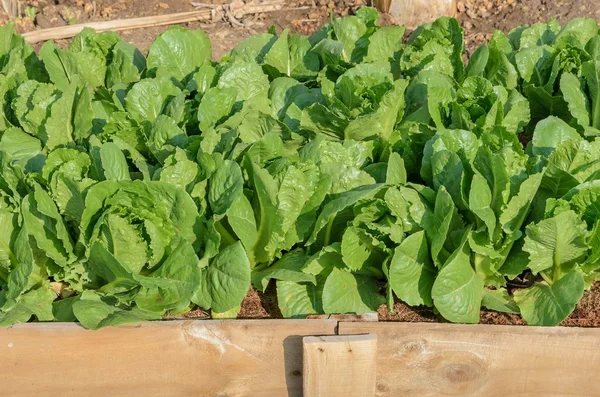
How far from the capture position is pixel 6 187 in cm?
279

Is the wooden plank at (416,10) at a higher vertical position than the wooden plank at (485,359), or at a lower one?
higher

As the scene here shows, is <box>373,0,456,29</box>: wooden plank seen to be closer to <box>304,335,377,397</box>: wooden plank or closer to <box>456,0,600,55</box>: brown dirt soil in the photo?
<box>456,0,600,55</box>: brown dirt soil

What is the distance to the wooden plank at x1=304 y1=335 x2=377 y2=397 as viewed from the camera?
2496 mm

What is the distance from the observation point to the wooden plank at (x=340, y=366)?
98.3 inches

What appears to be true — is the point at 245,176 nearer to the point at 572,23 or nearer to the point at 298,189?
the point at 298,189

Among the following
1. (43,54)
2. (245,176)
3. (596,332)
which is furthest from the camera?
(43,54)

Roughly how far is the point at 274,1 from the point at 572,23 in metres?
3.37

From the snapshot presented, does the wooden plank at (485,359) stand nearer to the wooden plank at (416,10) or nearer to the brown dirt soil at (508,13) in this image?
the brown dirt soil at (508,13)

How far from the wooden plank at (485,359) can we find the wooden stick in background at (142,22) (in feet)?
13.2

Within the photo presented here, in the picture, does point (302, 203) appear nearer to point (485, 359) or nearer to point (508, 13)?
point (485, 359)

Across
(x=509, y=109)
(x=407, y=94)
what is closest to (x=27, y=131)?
(x=407, y=94)

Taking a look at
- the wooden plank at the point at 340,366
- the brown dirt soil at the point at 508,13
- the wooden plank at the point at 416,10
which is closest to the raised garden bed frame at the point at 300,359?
the wooden plank at the point at 340,366

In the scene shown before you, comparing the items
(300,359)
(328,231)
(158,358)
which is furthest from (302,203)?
(158,358)

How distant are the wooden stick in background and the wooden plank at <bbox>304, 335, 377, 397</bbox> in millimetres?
3947
